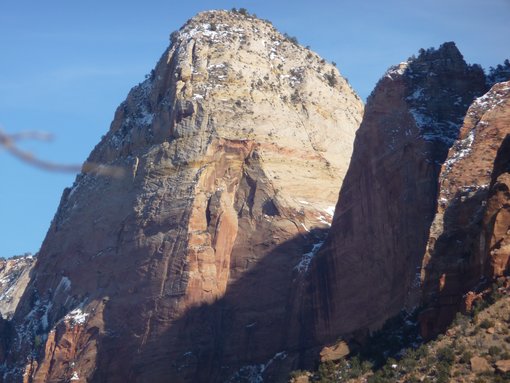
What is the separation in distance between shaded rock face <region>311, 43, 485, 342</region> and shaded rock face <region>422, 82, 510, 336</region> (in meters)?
5.97

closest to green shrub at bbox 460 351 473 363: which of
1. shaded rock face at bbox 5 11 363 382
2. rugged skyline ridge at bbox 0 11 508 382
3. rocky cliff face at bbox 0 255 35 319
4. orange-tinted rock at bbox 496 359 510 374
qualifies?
orange-tinted rock at bbox 496 359 510 374

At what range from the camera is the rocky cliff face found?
12761 cm

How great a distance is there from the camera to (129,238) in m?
102

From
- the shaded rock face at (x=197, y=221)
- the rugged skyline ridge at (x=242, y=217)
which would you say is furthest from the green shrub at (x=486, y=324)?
the shaded rock face at (x=197, y=221)

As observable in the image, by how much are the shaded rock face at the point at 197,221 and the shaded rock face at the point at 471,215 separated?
811 inches

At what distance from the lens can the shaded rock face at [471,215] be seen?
67.1m

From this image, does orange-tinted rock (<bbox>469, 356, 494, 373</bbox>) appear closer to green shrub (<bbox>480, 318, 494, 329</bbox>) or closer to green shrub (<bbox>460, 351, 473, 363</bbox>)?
green shrub (<bbox>460, 351, 473, 363</bbox>)

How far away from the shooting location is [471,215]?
7288cm

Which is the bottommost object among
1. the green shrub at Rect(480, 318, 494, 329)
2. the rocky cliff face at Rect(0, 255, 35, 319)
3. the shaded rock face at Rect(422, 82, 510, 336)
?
the green shrub at Rect(480, 318, 494, 329)

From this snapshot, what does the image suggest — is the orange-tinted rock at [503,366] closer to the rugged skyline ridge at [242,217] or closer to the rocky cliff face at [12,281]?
the rugged skyline ridge at [242,217]

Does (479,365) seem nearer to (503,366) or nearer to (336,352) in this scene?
(503,366)

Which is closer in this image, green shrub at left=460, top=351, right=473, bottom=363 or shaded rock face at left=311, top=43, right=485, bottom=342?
green shrub at left=460, top=351, right=473, bottom=363

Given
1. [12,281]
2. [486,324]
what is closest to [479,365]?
[486,324]

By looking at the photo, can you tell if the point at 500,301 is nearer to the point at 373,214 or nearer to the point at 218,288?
the point at 373,214
